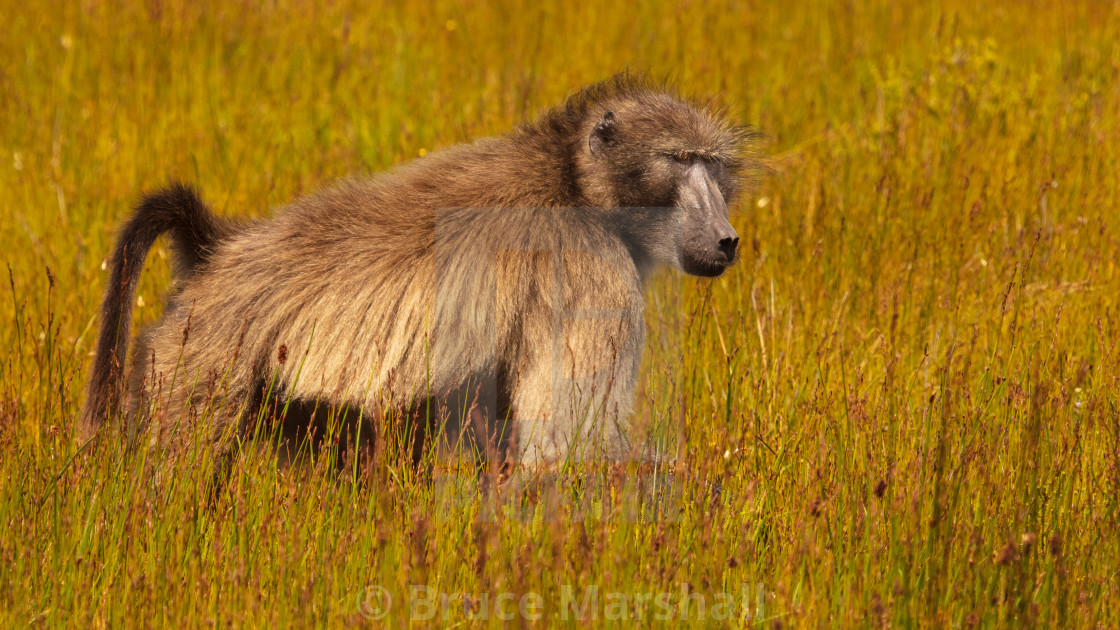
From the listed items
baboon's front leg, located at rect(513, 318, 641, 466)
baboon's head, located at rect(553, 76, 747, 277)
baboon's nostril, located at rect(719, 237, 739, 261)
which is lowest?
baboon's front leg, located at rect(513, 318, 641, 466)

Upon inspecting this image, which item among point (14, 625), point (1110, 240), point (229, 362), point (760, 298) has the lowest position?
point (14, 625)

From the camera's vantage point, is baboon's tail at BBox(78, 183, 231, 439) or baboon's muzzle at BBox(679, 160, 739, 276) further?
baboon's muzzle at BBox(679, 160, 739, 276)

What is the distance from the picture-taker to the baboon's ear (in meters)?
3.56

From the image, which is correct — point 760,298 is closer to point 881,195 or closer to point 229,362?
point 881,195

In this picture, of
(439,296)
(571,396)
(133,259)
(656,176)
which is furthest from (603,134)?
(133,259)

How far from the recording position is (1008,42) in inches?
317

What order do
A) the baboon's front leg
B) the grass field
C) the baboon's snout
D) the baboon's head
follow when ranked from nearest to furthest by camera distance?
the grass field, the baboon's front leg, the baboon's snout, the baboon's head

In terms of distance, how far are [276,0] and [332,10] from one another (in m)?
0.70

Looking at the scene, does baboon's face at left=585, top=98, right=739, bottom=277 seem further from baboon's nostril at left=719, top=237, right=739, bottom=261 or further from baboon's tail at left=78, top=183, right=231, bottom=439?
baboon's tail at left=78, top=183, right=231, bottom=439

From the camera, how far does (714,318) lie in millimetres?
4309

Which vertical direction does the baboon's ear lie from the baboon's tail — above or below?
above

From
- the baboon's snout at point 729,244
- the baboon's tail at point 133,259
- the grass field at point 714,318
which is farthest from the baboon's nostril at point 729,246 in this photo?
the baboon's tail at point 133,259

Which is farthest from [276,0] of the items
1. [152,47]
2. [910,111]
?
[910,111]

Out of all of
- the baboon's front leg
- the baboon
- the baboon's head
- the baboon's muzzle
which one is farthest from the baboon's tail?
the baboon's muzzle
